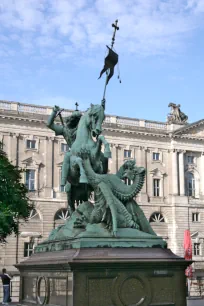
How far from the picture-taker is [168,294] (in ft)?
29.8

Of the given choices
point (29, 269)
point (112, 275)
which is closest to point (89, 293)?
point (112, 275)

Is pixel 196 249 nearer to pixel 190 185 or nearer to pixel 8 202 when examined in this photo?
pixel 190 185

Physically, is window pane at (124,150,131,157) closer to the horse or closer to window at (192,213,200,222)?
window at (192,213,200,222)

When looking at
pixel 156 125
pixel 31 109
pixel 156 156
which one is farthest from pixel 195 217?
pixel 31 109

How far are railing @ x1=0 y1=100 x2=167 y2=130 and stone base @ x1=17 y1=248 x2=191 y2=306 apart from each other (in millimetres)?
43038

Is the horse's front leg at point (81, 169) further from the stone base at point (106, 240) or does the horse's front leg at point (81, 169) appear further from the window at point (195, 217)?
the window at point (195, 217)

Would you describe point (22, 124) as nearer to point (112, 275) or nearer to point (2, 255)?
point (2, 255)

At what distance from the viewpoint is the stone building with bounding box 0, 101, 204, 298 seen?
168 feet

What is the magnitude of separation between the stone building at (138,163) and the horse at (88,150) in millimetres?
38837

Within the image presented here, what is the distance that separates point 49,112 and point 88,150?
42938 mm

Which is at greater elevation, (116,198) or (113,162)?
(113,162)

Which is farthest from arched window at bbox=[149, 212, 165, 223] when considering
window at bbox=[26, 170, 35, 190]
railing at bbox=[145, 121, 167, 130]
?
window at bbox=[26, 170, 35, 190]

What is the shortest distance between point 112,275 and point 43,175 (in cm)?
4420

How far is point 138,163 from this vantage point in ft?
188
